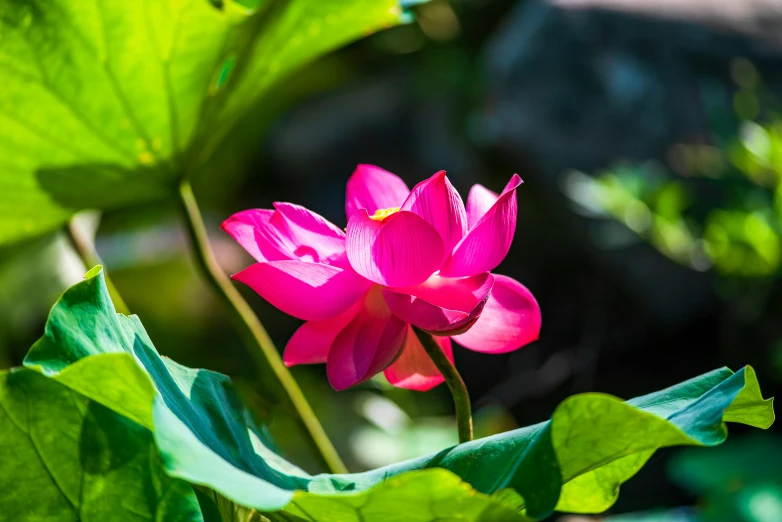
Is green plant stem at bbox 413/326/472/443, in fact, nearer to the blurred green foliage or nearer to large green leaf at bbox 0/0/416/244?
large green leaf at bbox 0/0/416/244

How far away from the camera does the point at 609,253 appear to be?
6.40 feet

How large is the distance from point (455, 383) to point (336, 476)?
8 centimetres

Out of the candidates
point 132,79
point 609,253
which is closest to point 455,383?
point 132,79

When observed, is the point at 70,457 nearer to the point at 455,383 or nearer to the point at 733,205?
the point at 455,383

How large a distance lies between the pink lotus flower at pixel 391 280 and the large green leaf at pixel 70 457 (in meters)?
0.09

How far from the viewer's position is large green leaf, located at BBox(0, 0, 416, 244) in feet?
2.00

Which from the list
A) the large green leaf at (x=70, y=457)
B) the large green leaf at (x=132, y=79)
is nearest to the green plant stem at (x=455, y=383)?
the large green leaf at (x=70, y=457)

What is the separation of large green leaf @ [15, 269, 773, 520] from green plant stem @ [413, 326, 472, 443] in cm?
1

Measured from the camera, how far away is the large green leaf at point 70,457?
0.35 metres

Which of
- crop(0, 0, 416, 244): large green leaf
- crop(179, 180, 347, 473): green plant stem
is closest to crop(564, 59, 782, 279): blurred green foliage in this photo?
crop(0, 0, 416, 244): large green leaf

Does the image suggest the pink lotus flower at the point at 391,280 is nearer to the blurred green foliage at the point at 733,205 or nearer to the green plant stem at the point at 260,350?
the green plant stem at the point at 260,350

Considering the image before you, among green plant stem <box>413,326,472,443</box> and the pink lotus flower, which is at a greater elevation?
the pink lotus flower

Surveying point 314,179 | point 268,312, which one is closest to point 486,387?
point 268,312

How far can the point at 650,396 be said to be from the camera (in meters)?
0.42
